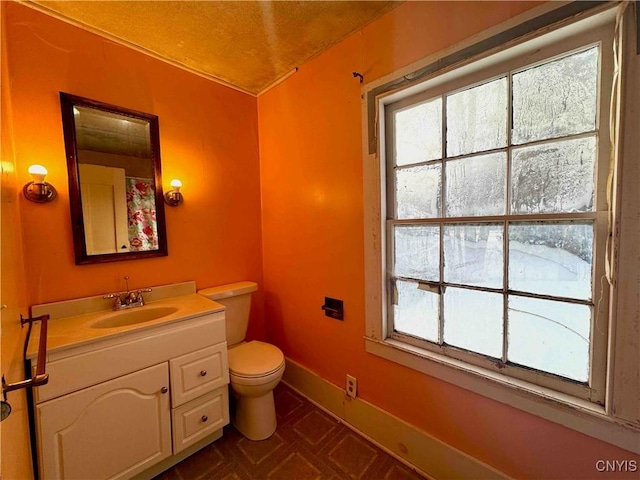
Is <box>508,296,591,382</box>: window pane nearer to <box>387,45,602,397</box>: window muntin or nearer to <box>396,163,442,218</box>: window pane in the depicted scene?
<box>387,45,602,397</box>: window muntin

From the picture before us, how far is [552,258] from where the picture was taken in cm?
100

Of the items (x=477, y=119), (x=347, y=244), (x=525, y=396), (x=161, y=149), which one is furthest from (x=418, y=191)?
(x=161, y=149)

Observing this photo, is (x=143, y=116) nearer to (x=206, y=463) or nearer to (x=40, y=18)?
(x=40, y=18)

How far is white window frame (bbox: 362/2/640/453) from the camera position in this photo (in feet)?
2.85

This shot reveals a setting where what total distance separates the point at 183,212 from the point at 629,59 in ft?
7.05

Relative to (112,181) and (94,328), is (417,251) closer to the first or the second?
(94,328)

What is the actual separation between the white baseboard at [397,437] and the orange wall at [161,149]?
29.1 inches

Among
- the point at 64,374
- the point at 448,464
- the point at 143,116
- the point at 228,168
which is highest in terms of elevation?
the point at 143,116

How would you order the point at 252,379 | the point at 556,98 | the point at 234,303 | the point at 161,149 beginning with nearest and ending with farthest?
the point at 556,98 → the point at 252,379 → the point at 161,149 → the point at 234,303

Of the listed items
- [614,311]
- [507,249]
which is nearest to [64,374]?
[507,249]

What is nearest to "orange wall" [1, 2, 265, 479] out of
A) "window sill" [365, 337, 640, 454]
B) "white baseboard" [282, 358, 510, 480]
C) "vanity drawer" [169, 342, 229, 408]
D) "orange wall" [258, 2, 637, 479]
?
"orange wall" [258, 2, 637, 479]

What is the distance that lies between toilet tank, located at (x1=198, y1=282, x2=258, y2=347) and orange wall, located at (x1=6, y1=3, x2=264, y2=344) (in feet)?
0.52

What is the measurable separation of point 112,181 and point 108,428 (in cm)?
127

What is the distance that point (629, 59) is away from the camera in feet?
2.65
